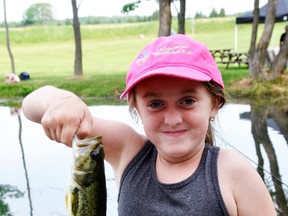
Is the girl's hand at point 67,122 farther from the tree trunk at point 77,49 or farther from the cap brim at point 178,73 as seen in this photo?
the tree trunk at point 77,49

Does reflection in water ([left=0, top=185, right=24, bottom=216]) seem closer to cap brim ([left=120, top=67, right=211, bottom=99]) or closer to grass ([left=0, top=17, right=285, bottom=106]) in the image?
grass ([left=0, top=17, right=285, bottom=106])

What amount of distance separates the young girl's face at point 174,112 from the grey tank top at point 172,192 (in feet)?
0.33

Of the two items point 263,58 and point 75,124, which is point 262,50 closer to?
point 263,58

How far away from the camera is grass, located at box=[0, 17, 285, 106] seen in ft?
51.7

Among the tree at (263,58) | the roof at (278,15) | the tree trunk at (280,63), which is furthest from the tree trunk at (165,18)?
the roof at (278,15)

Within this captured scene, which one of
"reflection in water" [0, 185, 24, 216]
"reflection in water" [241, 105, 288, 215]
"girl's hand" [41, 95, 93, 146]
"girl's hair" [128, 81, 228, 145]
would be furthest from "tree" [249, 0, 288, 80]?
"girl's hand" [41, 95, 93, 146]

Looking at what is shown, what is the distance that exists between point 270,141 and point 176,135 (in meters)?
6.23

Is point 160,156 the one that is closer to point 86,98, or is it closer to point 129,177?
point 129,177

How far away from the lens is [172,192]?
181 centimetres

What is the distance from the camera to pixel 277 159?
21.6ft

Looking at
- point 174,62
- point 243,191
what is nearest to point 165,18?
point 174,62

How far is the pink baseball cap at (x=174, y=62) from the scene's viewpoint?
175 cm

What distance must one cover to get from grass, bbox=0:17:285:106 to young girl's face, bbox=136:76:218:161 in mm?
738

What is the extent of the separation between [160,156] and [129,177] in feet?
0.48
